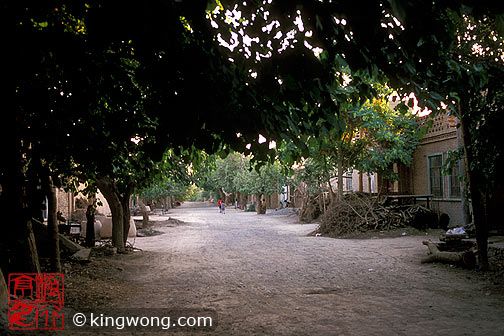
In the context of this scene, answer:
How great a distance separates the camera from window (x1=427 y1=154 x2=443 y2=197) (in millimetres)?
18312

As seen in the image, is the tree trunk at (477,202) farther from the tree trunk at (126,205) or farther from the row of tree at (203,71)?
the tree trunk at (126,205)

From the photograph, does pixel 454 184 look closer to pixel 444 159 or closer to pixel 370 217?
pixel 444 159

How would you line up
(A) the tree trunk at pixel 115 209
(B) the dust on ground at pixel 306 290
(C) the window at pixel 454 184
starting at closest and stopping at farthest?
1. (B) the dust on ground at pixel 306 290
2. (A) the tree trunk at pixel 115 209
3. (C) the window at pixel 454 184

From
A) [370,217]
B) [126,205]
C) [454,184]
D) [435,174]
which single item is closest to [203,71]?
[126,205]

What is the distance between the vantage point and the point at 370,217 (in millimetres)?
16922

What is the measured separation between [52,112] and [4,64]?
1.25m

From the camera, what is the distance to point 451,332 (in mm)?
4617

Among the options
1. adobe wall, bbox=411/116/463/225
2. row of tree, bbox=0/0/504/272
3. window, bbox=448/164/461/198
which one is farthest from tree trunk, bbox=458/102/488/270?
window, bbox=448/164/461/198

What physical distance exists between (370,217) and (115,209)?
10660 millimetres

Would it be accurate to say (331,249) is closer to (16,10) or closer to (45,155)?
(45,155)

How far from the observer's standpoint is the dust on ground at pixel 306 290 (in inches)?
198

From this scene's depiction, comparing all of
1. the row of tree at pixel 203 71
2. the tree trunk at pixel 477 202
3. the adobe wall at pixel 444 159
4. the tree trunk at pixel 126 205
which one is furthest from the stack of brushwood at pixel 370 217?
the row of tree at pixel 203 71

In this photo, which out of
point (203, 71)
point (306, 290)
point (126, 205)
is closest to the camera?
point (203, 71)

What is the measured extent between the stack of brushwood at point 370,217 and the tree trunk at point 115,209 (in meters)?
8.92
